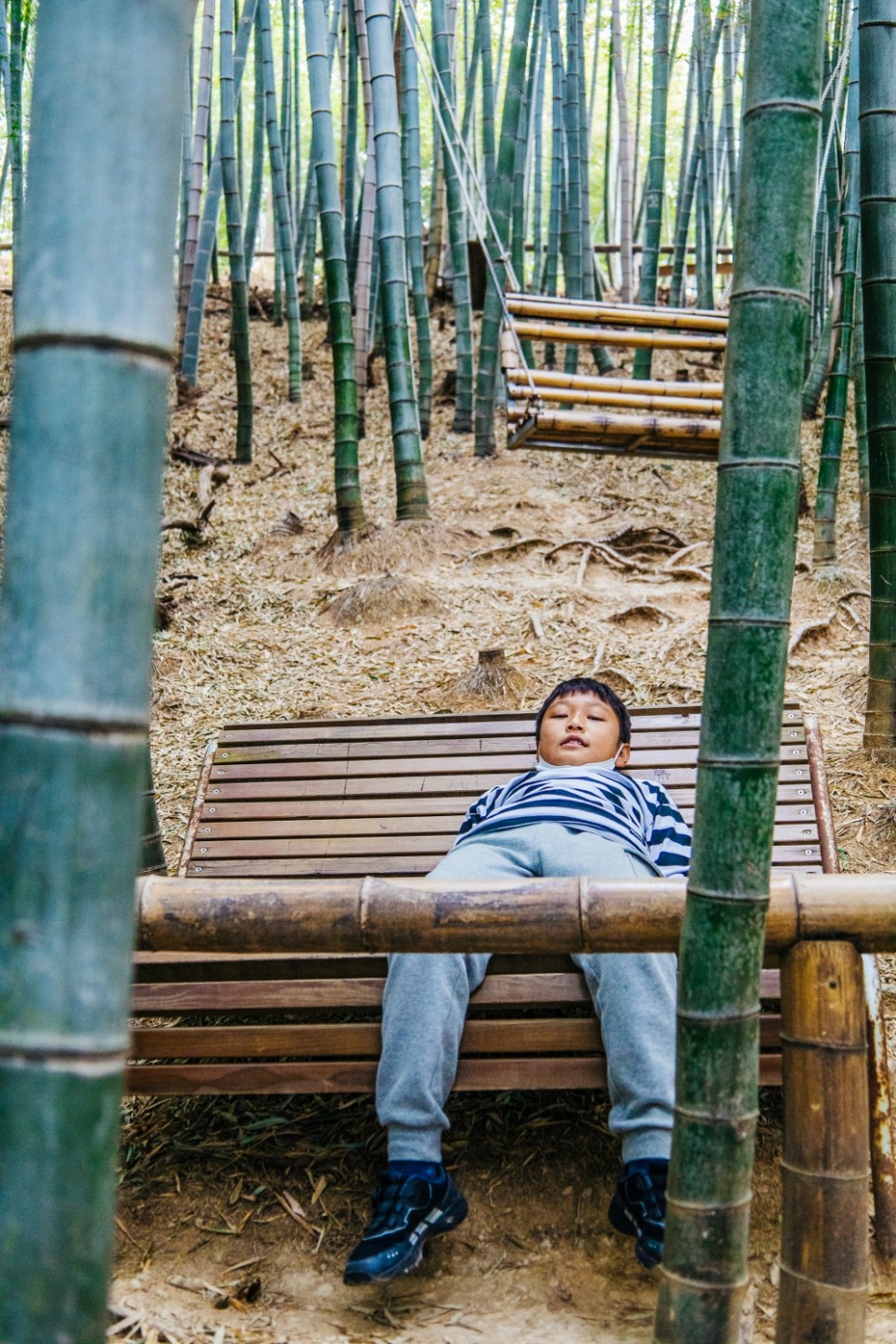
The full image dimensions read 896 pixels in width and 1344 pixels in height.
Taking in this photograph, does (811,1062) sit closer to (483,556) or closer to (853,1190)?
(853,1190)

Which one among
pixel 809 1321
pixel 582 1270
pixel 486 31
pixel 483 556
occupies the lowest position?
pixel 582 1270

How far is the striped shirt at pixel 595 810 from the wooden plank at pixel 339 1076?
380 millimetres

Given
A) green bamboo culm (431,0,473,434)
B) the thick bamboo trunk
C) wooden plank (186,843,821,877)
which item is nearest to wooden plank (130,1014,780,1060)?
wooden plank (186,843,821,877)

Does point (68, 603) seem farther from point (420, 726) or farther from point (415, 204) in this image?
point (415, 204)

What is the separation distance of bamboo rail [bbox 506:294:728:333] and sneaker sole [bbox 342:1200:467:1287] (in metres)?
3.31

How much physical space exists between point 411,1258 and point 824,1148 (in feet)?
1.76

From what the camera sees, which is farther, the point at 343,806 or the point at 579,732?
the point at 343,806

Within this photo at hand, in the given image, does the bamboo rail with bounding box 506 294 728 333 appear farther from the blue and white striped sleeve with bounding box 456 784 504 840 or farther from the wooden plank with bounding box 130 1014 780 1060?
the wooden plank with bounding box 130 1014 780 1060

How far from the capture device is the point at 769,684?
0.96 meters

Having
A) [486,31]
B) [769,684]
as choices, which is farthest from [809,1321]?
[486,31]

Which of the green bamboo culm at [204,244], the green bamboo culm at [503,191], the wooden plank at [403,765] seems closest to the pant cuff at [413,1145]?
the wooden plank at [403,765]

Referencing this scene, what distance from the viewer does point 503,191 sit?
19.5 ft

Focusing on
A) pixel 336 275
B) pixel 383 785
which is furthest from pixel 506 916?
pixel 336 275

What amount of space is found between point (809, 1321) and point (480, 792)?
1258 mm
